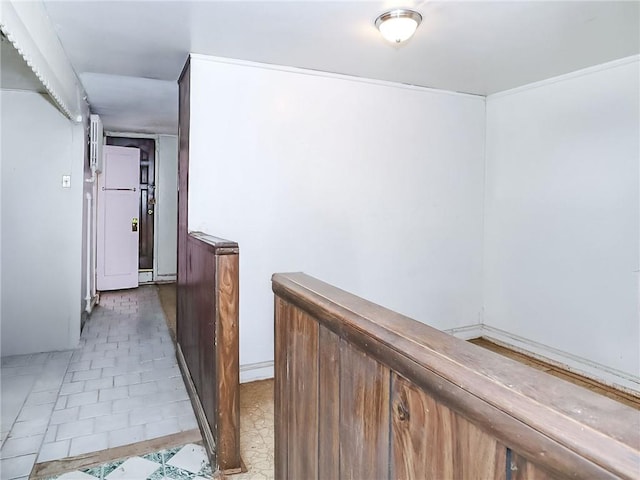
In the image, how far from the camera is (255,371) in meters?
3.03

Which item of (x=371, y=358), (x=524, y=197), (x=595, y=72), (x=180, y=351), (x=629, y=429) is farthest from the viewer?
(x=524, y=197)

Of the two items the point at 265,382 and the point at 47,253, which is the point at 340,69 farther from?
the point at 47,253

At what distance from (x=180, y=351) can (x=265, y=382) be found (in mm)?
751

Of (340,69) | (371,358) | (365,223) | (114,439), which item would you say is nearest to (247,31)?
(340,69)

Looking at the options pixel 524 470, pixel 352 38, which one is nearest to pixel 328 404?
pixel 524 470

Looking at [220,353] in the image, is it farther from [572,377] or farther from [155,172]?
[155,172]

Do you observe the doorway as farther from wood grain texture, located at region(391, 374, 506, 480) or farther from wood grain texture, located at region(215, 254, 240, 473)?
wood grain texture, located at region(391, 374, 506, 480)

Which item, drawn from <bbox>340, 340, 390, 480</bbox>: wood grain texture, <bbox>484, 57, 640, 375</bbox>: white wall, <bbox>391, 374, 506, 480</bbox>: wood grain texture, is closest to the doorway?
<bbox>484, 57, 640, 375</bbox>: white wall

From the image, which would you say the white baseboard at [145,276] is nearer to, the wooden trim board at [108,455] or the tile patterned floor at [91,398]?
the tile patterned floor at [91,398]

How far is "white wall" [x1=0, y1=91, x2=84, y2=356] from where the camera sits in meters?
3.37

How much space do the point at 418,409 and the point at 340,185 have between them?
2.61 metres

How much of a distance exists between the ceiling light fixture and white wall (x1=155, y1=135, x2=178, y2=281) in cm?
470

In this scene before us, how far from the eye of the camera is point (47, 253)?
351 cm

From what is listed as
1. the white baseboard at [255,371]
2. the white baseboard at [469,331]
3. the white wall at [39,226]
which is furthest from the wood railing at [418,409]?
the white wall at [39,226]
